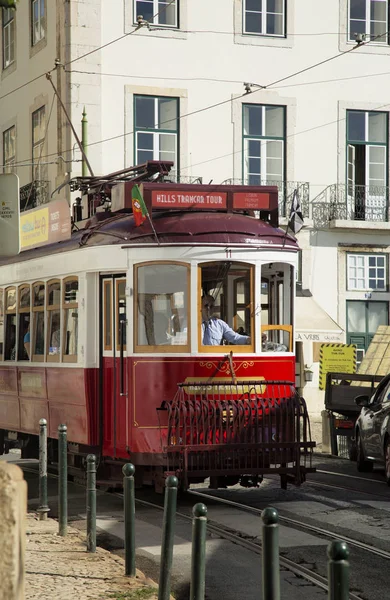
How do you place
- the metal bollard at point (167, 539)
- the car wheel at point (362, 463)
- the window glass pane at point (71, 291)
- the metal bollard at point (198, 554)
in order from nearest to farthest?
the metal bollard at point (198, 554)
the metal bollard at point (167, 539)
the window glass pane at point (71, 291)
the car wheel at point (362, 463)

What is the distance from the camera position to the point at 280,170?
34438 mm

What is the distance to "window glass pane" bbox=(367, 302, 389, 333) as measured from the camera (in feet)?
115

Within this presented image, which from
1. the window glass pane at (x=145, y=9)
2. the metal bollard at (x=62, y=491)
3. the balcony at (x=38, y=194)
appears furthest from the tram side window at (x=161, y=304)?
the balcony at (x=38, y=194)

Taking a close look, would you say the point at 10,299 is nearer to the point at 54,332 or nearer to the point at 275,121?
the point at 54,332

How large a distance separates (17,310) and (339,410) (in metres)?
6.67

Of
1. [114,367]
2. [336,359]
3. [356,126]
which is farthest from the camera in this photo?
[356,126]

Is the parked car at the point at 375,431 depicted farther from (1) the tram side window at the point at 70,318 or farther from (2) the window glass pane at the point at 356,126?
(2) the window glass pane at the point at 356,126

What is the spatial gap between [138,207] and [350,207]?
67.4 ft

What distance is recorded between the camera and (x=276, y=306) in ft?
50.0

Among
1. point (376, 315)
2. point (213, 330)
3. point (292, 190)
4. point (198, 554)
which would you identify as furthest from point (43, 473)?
point (376, 315)

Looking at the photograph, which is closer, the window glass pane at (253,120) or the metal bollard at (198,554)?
the metal bollard at (198,554)

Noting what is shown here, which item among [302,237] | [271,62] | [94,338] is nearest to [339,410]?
[94,338]

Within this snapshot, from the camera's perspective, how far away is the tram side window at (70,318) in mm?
15680

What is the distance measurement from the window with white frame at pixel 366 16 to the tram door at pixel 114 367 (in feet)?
71.6
